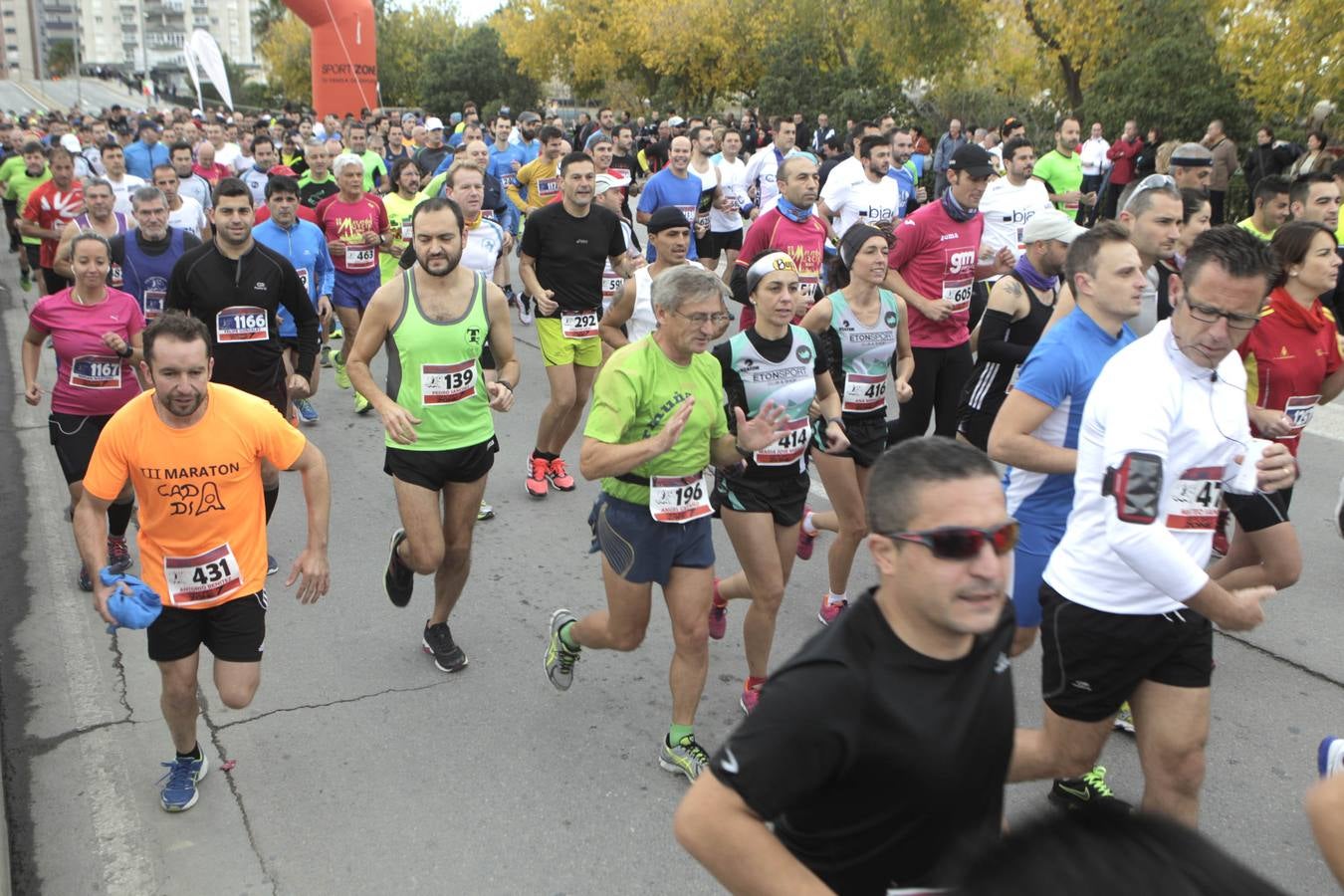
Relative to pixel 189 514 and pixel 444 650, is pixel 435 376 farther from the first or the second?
pixel 189 514

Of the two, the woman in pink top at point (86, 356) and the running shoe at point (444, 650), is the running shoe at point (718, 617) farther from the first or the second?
the woman in pink top at point (86, 356)

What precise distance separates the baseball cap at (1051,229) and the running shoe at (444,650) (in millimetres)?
3154

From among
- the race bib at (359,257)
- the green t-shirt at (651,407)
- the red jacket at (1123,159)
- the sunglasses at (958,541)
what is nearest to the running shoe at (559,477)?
the race bib at (359,257)

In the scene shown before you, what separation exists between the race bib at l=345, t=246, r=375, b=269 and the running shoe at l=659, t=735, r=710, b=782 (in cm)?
617

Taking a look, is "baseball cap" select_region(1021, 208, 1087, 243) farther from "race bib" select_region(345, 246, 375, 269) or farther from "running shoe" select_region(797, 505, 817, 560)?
"race bib" select_region(345, 246, 375, 269)

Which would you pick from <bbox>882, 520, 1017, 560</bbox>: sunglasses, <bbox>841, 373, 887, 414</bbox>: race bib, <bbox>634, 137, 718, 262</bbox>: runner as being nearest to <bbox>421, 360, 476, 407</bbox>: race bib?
<bbox>841, 373, 887, 414</bbox>: race bib

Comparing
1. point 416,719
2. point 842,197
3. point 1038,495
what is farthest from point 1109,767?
point 842,197

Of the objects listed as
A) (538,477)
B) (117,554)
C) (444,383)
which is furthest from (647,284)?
(117,554)

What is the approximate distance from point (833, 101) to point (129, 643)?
99.7 ft

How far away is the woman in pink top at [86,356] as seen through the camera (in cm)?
611

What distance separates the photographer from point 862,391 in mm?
5699

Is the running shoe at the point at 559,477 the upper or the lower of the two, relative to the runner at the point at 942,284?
lower

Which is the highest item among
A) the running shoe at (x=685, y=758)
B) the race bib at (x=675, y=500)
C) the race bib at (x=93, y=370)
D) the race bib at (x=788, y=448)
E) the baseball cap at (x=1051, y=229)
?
the baseball cap at (x=1051, y=229)

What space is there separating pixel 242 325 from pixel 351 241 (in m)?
3.11
